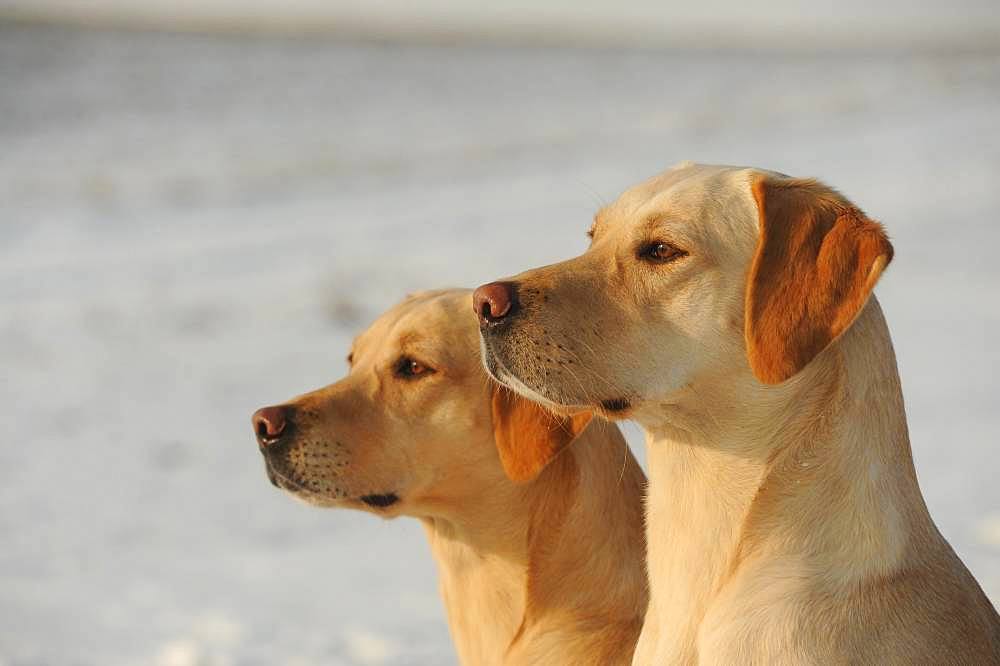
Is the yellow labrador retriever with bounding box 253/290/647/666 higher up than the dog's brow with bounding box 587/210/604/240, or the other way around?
the dog's brow with bounding box 587/210/604/240

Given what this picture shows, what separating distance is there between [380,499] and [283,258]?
9403 mm

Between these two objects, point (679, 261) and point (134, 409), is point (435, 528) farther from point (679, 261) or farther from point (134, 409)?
point (134, 409)

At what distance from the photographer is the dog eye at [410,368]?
4242 millimetres

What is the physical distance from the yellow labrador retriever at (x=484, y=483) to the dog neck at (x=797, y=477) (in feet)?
2.20

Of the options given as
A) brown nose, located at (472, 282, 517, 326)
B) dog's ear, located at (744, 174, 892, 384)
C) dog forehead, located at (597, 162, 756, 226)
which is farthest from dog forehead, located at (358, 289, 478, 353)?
dog's ear, located at (744, 174, 892, 384)

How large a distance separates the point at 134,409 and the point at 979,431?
5.58 m

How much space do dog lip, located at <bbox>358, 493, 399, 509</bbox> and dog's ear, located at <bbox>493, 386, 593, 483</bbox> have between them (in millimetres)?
368

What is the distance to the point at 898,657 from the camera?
9.86 feet

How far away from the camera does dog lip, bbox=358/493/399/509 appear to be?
13.6 ft

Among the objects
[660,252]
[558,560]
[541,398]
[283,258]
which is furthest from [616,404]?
[283,258]

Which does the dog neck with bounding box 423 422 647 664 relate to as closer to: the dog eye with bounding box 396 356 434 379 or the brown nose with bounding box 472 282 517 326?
the dog eye with bounding box 396 356 434 379

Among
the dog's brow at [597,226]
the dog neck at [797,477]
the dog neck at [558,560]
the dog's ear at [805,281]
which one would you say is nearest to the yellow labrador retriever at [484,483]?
the dog neck at [558,560]

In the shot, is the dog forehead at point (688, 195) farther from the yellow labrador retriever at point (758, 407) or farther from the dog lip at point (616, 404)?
the dog lip at point (616, 404)

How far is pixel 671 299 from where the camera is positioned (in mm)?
3283
